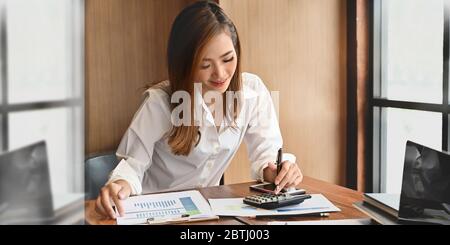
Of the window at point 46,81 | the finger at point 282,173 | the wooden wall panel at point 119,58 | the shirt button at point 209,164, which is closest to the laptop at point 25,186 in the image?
the window at point 46,81

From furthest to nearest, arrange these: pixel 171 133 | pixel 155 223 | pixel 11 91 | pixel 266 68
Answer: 1. pixel 266 68
2. pixel 171 133
3. pixel 155 223
4. pixel 11 91

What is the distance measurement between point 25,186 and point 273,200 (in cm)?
34

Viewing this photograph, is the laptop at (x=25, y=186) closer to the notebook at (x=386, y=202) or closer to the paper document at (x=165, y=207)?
the paper document at (x=165, y=207)

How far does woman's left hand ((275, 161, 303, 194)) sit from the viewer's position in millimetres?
777

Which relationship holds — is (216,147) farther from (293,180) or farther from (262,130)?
(293,180)

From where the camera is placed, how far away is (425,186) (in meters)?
0.58

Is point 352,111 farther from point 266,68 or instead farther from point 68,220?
point 68,220

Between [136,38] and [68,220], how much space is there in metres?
0.26

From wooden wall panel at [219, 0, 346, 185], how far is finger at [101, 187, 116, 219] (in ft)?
1.46

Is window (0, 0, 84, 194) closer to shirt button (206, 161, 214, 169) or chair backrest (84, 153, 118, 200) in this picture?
chair backrest (84, 153, 118, 200)

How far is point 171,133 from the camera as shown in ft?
2.95

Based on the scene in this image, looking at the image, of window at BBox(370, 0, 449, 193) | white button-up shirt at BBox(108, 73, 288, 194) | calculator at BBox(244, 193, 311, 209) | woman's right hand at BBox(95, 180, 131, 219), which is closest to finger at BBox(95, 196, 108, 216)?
woman's right hand at BBox(95, 180, 131, 219)

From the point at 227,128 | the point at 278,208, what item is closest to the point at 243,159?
the point at 227,128

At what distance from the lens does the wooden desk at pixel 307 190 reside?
627 mm
